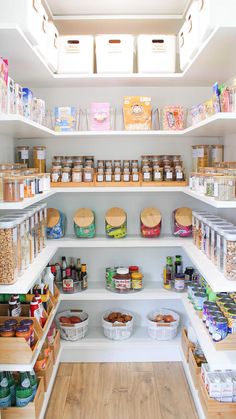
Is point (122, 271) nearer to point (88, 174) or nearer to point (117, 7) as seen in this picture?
point (88, 174)

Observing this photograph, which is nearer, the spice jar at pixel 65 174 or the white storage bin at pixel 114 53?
the white storage bin at pixel 114 53

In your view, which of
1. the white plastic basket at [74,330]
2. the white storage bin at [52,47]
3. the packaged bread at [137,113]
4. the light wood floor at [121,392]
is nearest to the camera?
the light wood floor at [121,392]

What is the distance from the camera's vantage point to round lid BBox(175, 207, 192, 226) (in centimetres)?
304

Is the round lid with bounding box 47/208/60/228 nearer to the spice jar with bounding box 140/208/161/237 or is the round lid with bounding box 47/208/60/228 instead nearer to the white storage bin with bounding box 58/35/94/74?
the spice jar with bounding box 140/208/161/237

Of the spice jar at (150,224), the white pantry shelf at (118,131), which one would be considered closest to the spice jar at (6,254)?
the white pantry shelf at (118,131)

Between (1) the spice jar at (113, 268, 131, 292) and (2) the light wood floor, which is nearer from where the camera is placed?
(2) the light wood floor

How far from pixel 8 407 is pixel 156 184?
5.50 ft

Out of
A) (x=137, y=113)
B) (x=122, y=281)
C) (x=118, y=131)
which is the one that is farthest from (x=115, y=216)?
(x=137, y=113)

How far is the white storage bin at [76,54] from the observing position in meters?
2.70

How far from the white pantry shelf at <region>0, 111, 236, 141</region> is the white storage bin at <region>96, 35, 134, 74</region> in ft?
1.40

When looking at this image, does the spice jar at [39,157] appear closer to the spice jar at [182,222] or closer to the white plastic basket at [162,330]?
the spice jar at [182,222]

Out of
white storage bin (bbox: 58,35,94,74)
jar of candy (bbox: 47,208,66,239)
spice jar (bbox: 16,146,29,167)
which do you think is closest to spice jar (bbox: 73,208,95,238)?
jar of candy (bbox: 47,208,66,239)

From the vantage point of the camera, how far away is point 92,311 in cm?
330

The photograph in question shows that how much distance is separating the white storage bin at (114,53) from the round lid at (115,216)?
1.01 metres
